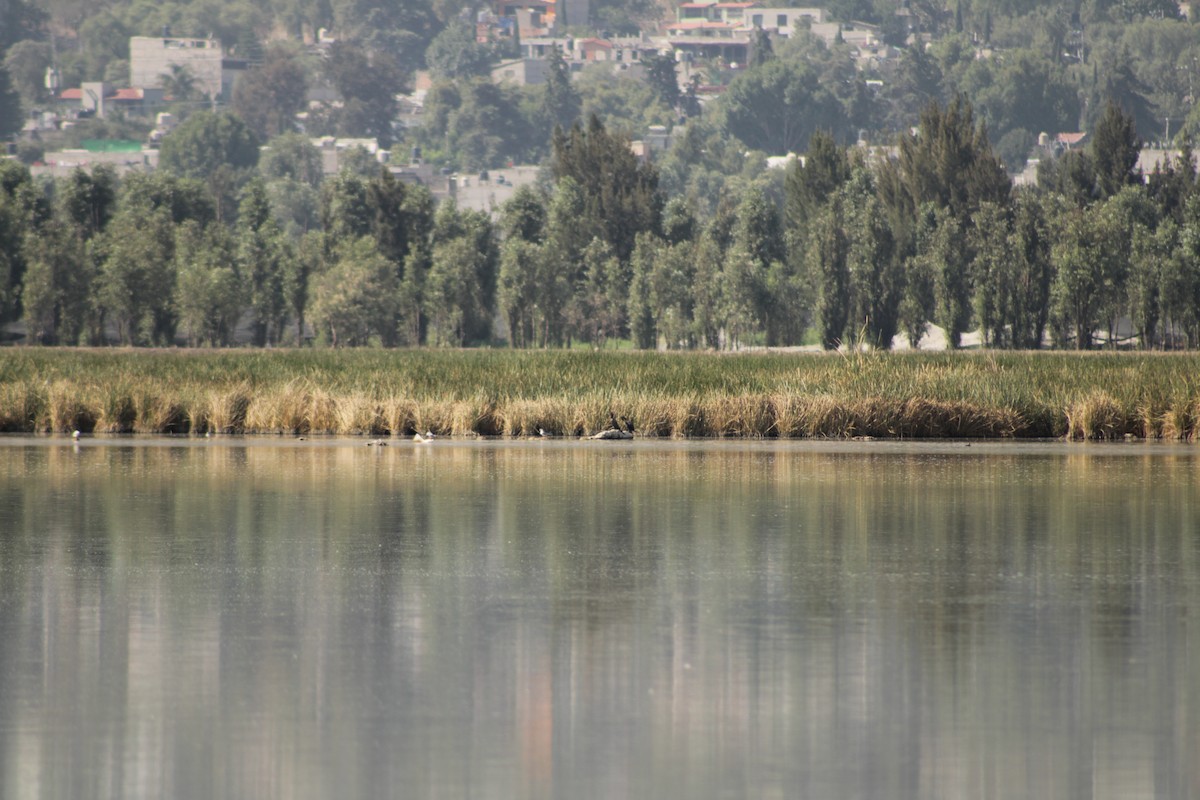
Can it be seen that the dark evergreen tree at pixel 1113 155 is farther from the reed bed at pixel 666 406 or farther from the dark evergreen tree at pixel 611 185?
the reed bed at pixel 666 406

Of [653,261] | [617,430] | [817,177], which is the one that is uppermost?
[817,177]

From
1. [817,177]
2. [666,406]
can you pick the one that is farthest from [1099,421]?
[817,177]

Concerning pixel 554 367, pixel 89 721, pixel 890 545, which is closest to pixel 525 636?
pixel 89 721

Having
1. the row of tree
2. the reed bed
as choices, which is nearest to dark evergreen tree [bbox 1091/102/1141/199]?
the row of tree

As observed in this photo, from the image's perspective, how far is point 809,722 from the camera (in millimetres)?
9805

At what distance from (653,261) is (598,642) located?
80.7 m

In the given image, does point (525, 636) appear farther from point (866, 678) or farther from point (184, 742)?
point (184, 742)

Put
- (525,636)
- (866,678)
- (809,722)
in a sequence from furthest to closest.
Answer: (525,636) → (866,678) → (809,722)

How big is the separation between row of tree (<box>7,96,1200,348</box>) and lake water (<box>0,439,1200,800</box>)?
56488 mm

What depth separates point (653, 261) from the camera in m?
92.2

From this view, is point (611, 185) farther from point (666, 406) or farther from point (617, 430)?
point (617, 430)

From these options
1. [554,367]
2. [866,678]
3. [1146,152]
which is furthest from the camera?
[1146,152]

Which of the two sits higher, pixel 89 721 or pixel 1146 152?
pixel 1146 152

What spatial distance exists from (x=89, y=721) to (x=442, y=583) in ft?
15.6
